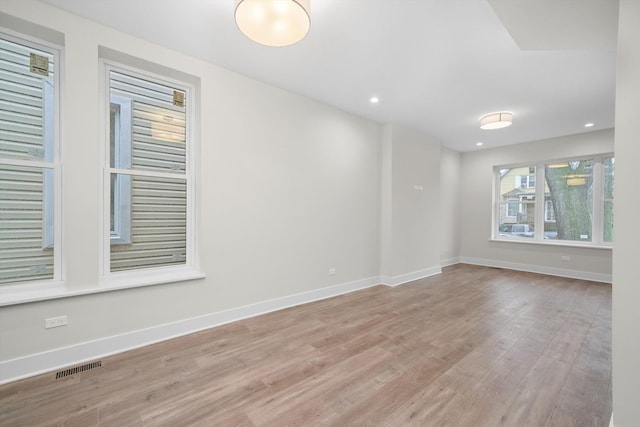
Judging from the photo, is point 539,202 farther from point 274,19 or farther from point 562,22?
point 274,19

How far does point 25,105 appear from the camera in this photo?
2.20 metres

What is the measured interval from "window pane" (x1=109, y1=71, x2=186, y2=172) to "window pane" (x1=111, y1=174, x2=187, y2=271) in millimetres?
193

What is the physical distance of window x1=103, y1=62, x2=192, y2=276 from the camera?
257 cm

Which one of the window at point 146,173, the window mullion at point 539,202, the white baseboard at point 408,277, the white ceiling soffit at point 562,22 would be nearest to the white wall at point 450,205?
the white baseboard at point 408,277

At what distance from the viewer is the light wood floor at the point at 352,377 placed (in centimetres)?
168

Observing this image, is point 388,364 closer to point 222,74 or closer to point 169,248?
point 169,248

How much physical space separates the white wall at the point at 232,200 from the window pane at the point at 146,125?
0.89 ft

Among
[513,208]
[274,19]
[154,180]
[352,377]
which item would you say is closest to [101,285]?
[154,180]

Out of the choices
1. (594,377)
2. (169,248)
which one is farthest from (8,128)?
(594,377)

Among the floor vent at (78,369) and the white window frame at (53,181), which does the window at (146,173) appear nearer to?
the white window frame at (53,181)

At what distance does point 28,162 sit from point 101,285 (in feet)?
3.83

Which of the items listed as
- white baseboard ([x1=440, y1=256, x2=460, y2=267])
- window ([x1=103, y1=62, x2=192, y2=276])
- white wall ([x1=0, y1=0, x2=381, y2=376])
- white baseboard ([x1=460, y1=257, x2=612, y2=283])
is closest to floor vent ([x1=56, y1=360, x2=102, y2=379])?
white wall ([x1=0, y1=0, x2=381, y2=376])

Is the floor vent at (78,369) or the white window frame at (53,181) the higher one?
the white window frame at (53,181)

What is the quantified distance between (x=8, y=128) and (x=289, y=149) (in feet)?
8.40
